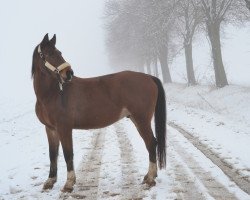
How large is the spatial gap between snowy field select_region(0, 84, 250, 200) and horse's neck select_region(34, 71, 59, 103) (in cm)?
163

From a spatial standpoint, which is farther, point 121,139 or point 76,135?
point 76,135

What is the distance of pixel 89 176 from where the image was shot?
685cm

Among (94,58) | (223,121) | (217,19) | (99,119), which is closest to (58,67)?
(99,119)

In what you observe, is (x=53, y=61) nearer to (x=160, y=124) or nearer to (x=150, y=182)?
(x=160, y=124)

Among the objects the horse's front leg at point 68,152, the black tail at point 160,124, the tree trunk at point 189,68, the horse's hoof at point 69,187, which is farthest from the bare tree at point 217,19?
the horse's hoof at point 69,187

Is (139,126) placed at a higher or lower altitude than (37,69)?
lower

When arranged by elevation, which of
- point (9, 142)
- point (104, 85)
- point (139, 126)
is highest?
point (104, 85)

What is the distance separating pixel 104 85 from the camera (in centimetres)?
646

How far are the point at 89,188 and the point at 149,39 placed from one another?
85.6ft

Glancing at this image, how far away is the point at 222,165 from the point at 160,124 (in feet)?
5.31

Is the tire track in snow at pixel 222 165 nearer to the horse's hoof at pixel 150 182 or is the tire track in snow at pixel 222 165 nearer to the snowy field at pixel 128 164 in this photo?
the snowy field at pixel 128 164

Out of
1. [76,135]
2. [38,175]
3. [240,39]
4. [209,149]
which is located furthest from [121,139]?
[240,39]

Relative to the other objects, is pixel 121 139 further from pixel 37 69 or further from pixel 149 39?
pixel 149 39

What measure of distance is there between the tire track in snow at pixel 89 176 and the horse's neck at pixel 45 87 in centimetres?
162
